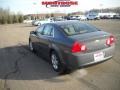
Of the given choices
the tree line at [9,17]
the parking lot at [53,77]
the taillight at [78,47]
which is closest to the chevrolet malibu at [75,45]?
the taillight at [78,47]

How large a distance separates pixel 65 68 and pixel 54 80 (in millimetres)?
570

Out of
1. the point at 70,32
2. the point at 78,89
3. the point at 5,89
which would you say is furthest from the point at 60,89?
the point at 70,32

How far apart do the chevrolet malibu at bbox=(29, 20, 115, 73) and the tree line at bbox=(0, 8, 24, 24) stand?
5220 centimetres

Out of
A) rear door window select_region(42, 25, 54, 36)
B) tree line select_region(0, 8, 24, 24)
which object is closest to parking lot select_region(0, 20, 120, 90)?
rear door window select_region(42, 25, 54, 36)

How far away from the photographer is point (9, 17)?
192ft

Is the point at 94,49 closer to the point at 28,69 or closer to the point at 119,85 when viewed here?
the point at 119,85

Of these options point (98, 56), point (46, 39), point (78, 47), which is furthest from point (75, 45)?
point (46, 39)

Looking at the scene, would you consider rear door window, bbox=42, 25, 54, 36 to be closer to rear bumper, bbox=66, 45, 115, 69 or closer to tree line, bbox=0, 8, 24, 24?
rear bumper, bbox=66, 45, 115, 69

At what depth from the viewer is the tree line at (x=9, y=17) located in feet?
186

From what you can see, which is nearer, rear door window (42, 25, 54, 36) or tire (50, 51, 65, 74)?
tire (50, 51, 65, 74)

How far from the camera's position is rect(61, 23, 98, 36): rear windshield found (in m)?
6.36

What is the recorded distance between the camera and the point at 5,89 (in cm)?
526

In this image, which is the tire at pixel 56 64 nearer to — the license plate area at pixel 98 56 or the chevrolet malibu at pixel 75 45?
the chevrolet malibu at pixel 75 45

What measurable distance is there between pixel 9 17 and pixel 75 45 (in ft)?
182
